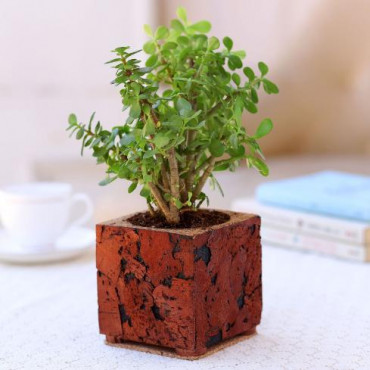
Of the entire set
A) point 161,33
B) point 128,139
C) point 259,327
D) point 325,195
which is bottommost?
point 259,327

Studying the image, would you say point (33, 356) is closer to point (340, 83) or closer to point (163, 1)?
point (163, 1)

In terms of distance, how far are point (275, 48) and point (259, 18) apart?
0.08 metres

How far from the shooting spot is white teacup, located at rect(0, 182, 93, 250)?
43.6 inches

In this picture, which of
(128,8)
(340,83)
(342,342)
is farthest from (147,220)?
(340,83)

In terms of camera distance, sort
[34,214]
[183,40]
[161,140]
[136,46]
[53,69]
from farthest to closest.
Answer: [53,69] < [136,46] < [34,214] < [183,40] < [161,140]

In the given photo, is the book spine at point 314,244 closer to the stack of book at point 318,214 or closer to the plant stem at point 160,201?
the stack of book at point 318,214

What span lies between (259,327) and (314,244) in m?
0.37

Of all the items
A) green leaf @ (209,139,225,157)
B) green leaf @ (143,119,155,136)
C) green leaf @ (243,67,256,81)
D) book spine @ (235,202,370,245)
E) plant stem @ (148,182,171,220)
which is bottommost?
book spine @ (235,202,370,245)

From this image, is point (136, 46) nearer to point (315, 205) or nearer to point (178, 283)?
point (315, 205)

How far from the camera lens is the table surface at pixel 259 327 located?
0.73 meters

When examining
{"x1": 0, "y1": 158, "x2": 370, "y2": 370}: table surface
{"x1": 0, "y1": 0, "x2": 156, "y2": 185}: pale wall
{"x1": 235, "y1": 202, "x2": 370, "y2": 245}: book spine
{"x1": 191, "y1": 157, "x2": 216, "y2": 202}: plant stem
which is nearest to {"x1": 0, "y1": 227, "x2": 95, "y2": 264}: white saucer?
{"x1": 0, "y1": 158, "x2": 370, "y2": 370}: table surface

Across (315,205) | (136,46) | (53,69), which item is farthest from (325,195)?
(53,69)

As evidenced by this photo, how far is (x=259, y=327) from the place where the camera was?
83 centimetres

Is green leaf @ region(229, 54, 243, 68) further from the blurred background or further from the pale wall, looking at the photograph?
the pale wall
